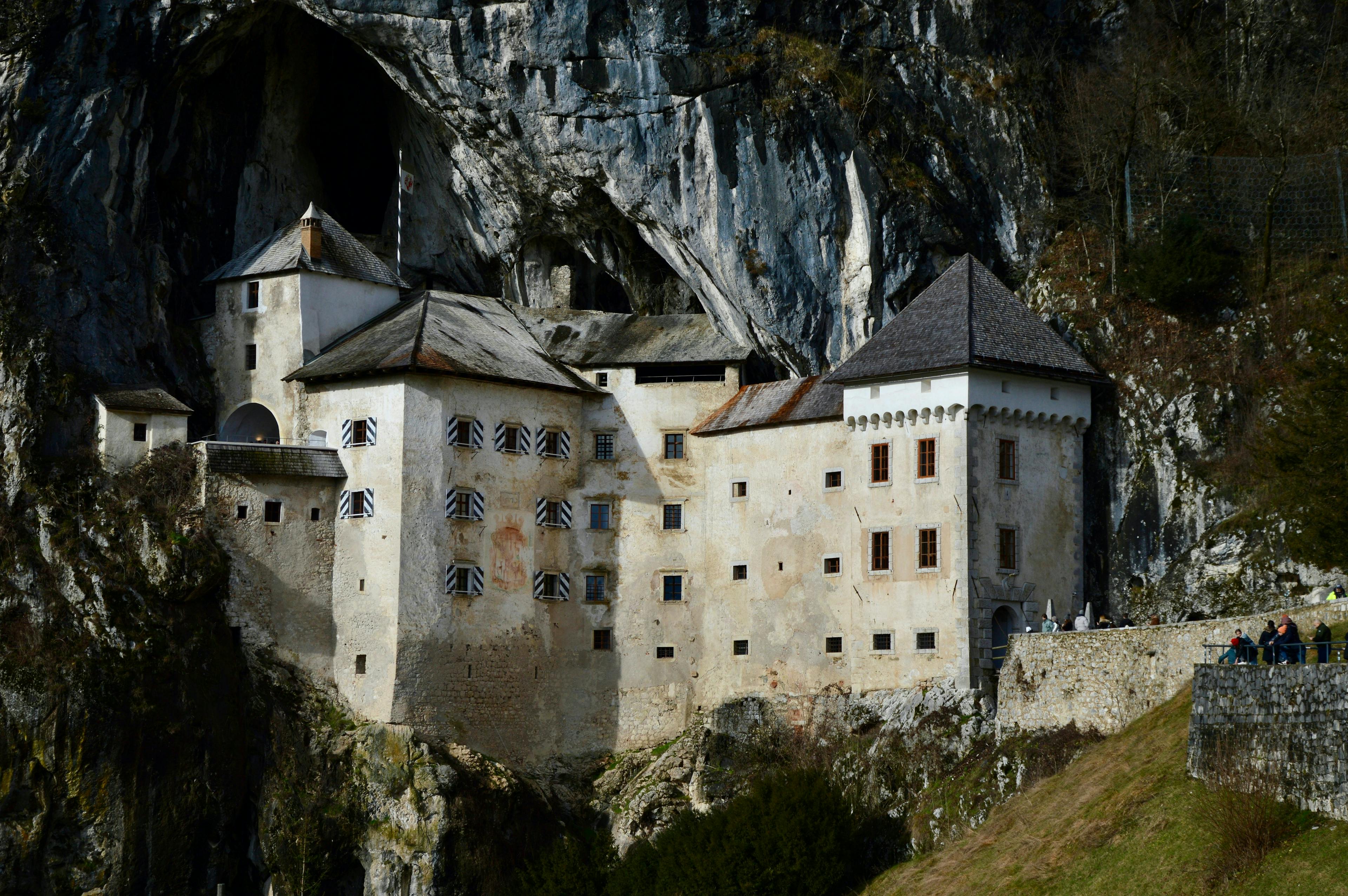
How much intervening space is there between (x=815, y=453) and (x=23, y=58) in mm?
29584

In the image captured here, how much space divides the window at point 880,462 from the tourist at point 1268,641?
1606cm

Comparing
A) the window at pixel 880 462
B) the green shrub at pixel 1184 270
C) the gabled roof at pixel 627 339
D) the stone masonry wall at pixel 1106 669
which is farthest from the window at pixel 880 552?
the green shrub at pixel 1184 270

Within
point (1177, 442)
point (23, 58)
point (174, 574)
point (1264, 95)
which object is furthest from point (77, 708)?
point (1264, 95)

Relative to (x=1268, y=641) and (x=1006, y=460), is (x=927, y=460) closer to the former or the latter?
(x=1006, y=460)

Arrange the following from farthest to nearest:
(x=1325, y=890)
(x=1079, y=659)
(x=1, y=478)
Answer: (x=1, y=478) → (x=1079, y=659) → (x=1325, y=890)

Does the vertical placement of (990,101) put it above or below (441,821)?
above

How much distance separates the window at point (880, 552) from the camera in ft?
190

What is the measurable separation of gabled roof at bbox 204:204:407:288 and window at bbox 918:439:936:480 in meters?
20.8

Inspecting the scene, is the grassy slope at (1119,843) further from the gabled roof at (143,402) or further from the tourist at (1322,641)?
the gabled roof at (143,402)

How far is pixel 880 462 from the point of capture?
5850 cm

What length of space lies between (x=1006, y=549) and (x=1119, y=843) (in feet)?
46.5

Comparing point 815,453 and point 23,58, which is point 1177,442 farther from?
point 23,58

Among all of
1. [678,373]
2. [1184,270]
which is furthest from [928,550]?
[678,373]

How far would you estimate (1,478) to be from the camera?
62.1 meters
